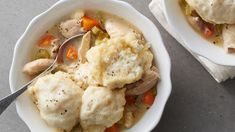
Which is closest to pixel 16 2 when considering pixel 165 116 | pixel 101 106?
pixel 101 106

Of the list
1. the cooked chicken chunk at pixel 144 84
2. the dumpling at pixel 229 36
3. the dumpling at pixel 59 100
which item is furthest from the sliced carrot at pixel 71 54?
the dumpling at pixel 229 36

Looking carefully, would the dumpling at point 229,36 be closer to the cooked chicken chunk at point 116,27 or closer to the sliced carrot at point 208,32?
the sliced carrot at point 208,32

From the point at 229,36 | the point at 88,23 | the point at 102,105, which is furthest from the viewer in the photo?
the point at 88,23

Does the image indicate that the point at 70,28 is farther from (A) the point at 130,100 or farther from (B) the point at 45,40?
(A) the point at 130,100

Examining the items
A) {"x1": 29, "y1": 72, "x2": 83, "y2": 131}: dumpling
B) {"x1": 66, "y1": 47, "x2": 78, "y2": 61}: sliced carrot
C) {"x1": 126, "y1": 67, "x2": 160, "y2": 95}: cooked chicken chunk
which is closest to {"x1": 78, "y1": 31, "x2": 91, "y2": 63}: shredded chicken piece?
{"x1": 66, "y1": 47, "x2": 78, "y2": 61}: sliced carrot

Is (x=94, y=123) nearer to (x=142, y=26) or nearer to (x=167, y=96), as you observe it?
(x=167, y=96)

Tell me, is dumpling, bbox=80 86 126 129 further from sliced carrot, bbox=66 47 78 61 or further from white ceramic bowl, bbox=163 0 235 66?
white ceramic bowl, bbox=163 0 235 66

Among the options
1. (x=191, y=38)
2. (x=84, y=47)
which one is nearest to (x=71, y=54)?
(x=84, y=47)
